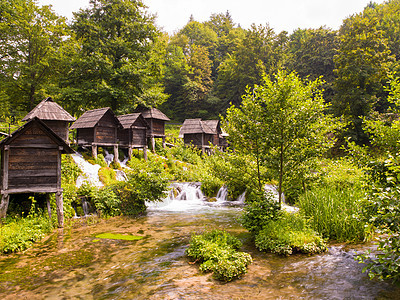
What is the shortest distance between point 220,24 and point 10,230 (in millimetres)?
88031

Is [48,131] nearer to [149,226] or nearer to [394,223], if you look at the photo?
[149,226]

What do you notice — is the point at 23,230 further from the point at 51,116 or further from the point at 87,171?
the point at 51,116

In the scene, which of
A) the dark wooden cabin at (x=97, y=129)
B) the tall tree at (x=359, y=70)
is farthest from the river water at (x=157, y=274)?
the tall tree at (x=359, y=70)

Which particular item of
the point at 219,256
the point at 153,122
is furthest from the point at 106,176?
the point at 153,122

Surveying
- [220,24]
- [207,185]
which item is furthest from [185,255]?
[220,24]

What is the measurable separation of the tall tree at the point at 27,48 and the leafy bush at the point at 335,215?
28929mm

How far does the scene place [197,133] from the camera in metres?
38.2

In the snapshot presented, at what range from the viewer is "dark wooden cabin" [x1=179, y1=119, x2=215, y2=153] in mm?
37844

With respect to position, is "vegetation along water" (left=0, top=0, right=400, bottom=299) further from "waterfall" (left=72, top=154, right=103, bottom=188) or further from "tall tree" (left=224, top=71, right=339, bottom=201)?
"waterfall" (left=72, top=154, right=103, bottom=188)

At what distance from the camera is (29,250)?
9.43 meters

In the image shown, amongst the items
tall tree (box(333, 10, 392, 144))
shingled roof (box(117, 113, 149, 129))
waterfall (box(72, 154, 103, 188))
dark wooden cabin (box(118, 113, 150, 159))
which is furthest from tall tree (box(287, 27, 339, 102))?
waterfall (box(72, 154, 103, 188))

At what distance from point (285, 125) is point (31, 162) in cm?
1033

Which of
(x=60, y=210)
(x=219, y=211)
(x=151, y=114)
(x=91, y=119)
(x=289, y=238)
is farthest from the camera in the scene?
(x=151, y=114)

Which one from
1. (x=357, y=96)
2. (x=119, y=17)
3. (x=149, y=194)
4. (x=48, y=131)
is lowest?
(x=149, y=194)
